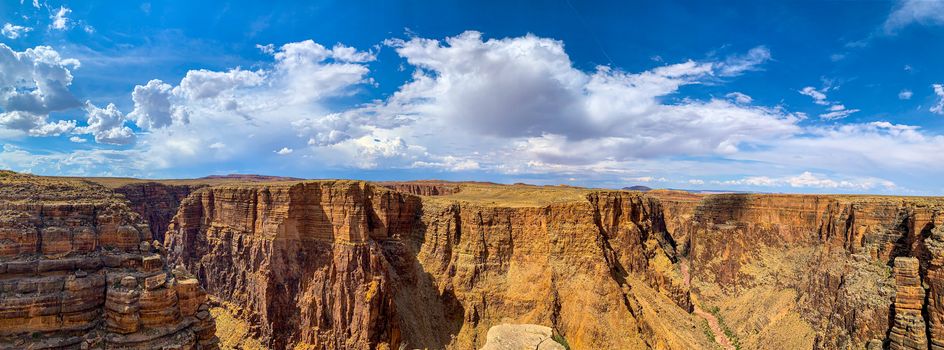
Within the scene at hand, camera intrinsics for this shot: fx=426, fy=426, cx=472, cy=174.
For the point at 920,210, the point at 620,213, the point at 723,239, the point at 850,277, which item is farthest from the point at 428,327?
the point at 723,239

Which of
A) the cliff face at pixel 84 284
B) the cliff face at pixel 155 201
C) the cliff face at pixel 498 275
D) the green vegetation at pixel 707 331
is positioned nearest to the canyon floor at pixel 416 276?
the cliff face at pixel 84 284

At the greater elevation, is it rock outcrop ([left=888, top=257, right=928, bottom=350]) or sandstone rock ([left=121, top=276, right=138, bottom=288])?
sandstone rock ([left=121, top=276, right=138, bottom=288])

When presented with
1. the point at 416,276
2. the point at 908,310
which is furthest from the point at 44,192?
the point at 908,310

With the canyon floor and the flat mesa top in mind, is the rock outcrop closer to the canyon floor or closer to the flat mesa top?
the canyon floor

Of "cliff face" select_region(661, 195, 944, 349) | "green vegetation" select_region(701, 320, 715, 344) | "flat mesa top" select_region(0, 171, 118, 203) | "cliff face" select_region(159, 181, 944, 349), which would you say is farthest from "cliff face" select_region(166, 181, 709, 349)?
"flat mesa top" select_region(0, 171, 118, 203)

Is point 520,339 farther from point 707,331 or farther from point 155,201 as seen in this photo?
point 155,201

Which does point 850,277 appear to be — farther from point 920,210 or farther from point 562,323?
point 562,323
